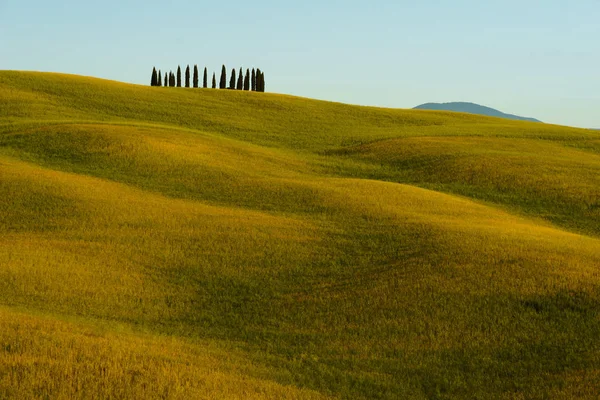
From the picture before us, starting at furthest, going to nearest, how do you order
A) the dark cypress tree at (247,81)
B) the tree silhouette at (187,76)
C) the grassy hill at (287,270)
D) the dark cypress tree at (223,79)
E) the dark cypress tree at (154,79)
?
the dark cypress tree at (247,81) → the dark cypress tree at (223,79) → the tree silhouette at (187,76) → the dark cypress tree at (154,79) → the grassy hill at (287,270)

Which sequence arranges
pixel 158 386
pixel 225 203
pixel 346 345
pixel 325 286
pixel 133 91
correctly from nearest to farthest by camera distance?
pixel 158 386, pixel 346 345, pixel 325 286, pixel 225 203, pixel 133 91

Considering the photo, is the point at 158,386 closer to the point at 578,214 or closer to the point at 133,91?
Answer: the point at 578,214

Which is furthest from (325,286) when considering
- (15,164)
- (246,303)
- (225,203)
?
(15,164)

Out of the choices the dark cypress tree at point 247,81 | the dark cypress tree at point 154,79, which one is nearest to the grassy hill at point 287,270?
the dark cypress tree at point 154,79

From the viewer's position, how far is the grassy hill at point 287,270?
13094mm

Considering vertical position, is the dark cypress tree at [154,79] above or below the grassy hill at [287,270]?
above

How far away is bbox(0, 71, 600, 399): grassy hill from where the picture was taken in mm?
13094

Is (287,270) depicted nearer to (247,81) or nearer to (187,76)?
(187,76)

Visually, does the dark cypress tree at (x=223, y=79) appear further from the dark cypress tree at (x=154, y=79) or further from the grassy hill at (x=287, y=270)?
the grassy hill at (x=287, y=270)

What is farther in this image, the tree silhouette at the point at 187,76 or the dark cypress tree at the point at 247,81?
the dark cypress tree at the point at 247,81

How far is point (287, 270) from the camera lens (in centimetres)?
2148

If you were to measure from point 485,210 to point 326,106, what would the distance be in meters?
41.9

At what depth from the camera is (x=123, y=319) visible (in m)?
Result: 17.1

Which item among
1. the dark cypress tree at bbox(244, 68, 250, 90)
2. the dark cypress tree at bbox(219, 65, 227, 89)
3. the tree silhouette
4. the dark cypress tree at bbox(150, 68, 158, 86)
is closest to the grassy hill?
the dark cypress tree at bbox(150, 68, 158, 86)
